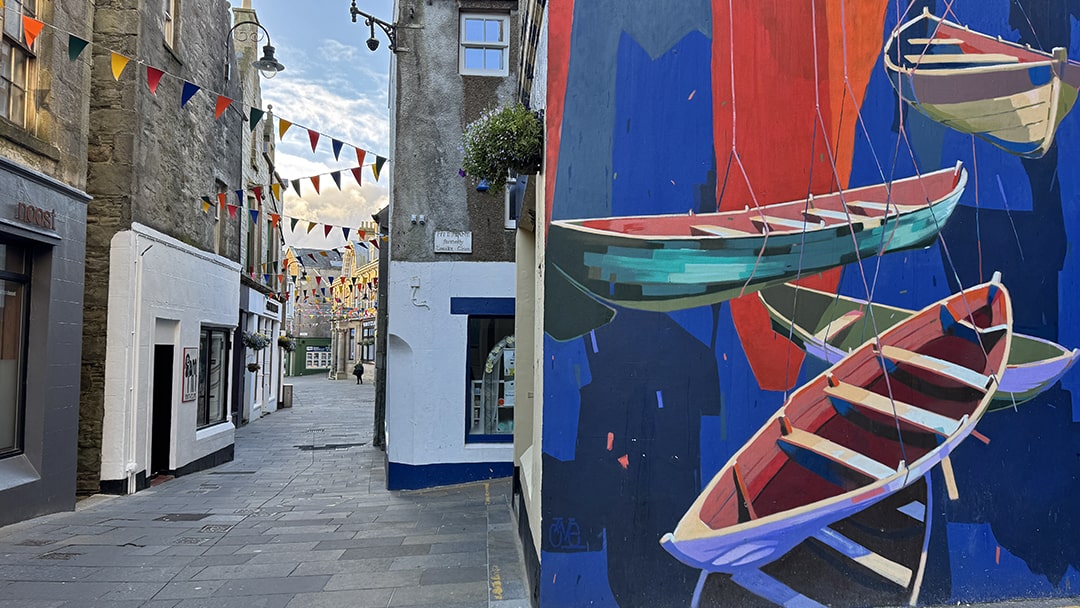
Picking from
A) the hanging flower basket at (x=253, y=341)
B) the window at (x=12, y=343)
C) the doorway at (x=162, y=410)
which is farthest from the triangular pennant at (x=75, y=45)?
the hanging flower basket at (x=253, y=341)

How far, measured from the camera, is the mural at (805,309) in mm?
4719

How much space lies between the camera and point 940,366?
510cm

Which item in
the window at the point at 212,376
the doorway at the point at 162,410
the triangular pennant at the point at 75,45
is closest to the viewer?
the triangular pennant at the point at 75,45

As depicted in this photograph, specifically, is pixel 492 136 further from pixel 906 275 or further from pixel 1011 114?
pixel 1011 114

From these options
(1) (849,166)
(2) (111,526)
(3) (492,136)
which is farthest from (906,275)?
(2) (111,526)

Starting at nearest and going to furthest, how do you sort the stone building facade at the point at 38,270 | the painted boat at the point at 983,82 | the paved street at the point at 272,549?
the painted boat at the point at 983,82 < the paved street at the point at 272,549 < the stone building facade at the point at 38,270

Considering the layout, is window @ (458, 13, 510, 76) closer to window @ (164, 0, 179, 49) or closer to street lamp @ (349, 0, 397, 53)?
street lamp @ (349, 0, 397, 53)

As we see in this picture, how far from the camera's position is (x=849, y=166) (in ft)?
16.4

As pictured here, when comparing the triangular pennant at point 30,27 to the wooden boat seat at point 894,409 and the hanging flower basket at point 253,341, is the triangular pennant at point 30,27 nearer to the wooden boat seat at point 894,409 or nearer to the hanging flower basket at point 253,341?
the wooden boat seat at point 894,409

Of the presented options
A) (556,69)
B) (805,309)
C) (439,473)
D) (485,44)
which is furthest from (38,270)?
(805,309)

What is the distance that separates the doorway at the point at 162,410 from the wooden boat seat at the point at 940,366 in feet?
35.9

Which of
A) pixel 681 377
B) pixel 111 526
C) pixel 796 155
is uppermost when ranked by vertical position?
pixel 796 155

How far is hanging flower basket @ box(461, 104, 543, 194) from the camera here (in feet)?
17.7

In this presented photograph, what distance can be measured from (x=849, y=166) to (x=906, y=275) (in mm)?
853
